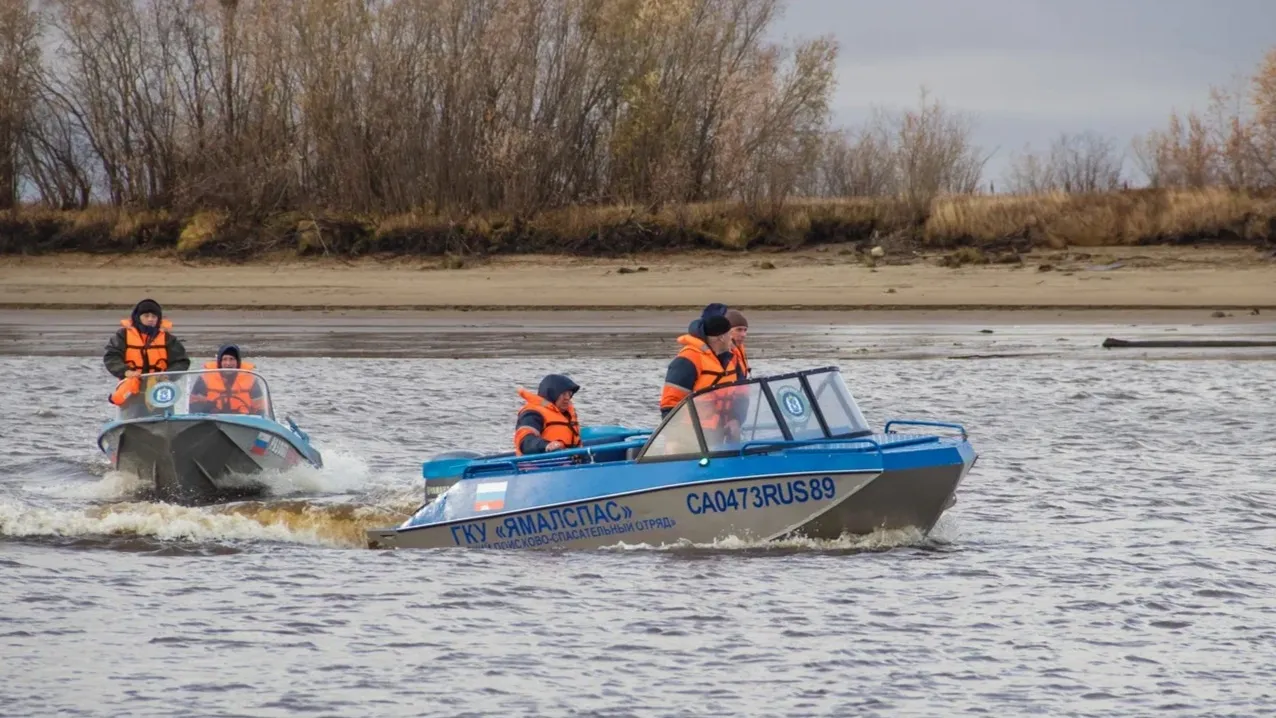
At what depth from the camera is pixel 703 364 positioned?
1281 cm

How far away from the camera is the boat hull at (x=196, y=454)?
14172mm

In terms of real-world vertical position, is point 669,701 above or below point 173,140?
below

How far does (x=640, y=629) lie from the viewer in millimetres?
10406

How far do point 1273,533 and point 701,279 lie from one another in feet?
70.3

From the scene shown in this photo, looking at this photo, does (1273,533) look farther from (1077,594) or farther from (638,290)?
(638,290)

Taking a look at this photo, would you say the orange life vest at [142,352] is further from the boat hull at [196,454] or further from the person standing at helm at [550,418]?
the person standing at helm at [550,418]

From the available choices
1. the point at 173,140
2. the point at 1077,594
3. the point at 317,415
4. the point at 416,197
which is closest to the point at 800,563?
the point at 1077,594

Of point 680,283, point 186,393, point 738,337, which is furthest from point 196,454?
point 680,283

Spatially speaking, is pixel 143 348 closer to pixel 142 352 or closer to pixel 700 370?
pixel 142 352

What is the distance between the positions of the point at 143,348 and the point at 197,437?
1768 millimetres

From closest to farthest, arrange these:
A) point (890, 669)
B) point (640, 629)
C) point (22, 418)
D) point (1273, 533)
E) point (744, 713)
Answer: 1. point (744, 713)
2. point (890, 669)
3. point (640, 629)
4. point (1273, 533)
5. point (22, 418)

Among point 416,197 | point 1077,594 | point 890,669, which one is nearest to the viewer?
point 890,669

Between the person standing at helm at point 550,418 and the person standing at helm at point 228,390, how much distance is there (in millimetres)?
3002

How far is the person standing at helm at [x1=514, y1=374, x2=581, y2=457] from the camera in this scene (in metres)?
12.5
